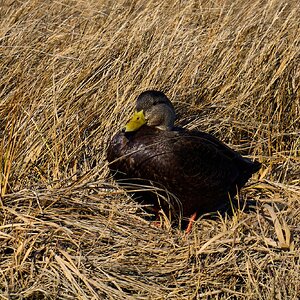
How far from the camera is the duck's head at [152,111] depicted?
4016 millimetres

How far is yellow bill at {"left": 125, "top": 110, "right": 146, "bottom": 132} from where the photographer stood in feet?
12.9

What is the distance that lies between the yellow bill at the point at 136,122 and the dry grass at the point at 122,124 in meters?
0.33

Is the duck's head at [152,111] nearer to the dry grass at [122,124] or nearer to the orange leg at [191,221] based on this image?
the dry grass at [122,124]

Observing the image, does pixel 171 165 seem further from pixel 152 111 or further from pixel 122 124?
pixel 122 124

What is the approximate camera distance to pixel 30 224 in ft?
11.1

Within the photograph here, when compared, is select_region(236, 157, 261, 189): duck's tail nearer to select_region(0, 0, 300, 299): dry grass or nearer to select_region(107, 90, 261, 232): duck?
select_region(107, 90, 261, 232): duck

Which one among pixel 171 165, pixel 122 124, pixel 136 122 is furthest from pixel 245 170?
pixel 122 124

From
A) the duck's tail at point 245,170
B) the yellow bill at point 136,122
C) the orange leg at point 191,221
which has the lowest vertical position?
the orange leg at point 191,221

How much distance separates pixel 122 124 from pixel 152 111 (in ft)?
1.51

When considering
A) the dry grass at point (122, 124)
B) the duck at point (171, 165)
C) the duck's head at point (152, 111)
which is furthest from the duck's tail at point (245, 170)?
the duck's head at point (152, 111)

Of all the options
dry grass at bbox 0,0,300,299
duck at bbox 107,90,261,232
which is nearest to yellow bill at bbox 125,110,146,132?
duck at bbox 107,90,261,232

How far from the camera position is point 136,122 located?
3.99m

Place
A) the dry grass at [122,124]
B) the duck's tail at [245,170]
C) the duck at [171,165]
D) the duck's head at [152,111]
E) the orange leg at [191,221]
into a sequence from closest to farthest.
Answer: the dry grass at [122,124]
the duck at [171,165]
the orange leg at [191,221]
the duck's head at [152,111]
the duck's tail at [245,170]

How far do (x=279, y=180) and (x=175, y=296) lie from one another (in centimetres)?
149
